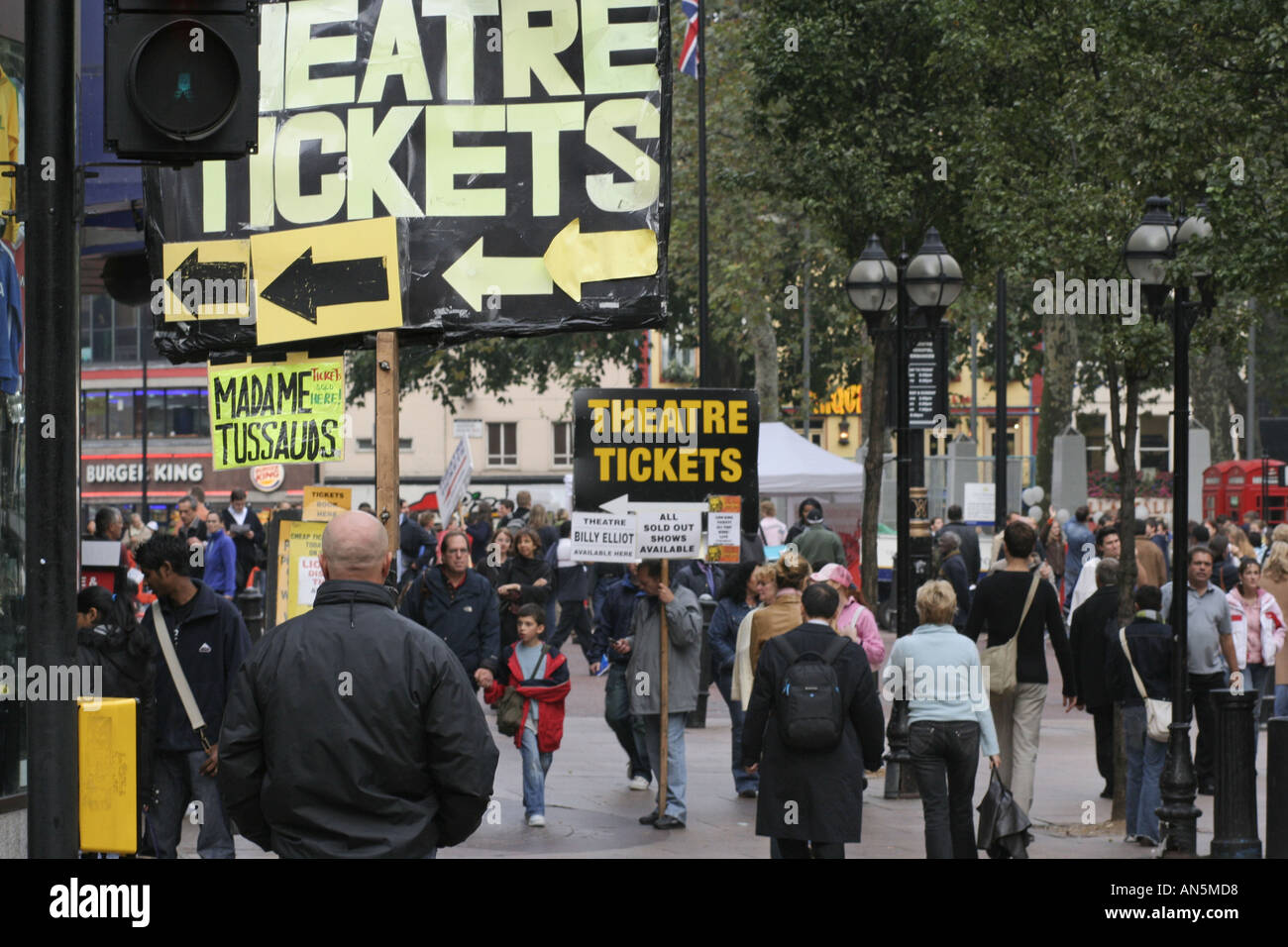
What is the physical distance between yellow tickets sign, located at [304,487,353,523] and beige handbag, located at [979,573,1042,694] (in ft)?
13.5

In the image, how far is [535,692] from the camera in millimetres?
11555

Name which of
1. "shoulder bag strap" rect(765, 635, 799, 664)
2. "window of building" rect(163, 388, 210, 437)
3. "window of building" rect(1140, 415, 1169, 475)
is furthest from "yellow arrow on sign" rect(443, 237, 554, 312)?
"window of building" rect(1140, 415, 1169, 475)

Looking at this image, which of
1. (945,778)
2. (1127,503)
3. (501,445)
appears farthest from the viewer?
(501,445)

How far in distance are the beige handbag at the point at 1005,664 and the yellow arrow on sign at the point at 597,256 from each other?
12.1ft

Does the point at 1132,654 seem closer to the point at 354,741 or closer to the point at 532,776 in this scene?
the point at 532,776

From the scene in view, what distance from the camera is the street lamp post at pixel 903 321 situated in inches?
500

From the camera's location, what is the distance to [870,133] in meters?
22.5

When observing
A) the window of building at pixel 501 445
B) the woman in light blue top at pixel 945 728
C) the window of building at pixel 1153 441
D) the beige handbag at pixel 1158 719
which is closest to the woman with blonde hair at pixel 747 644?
the woman in light blue top at pixel 945 728

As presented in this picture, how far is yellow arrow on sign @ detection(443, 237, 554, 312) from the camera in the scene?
8.62 meters

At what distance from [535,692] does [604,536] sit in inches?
43.4

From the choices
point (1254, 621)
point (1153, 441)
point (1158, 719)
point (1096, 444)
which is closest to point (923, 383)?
point (1254, 621)

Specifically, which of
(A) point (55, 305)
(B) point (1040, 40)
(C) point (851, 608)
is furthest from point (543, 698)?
(B) point (1040, 40)

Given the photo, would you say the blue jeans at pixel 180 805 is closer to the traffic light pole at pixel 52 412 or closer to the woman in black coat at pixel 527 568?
the traffic light pole at pixel 52 412

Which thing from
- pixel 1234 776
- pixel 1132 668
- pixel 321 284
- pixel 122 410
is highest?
pixel 122 410
